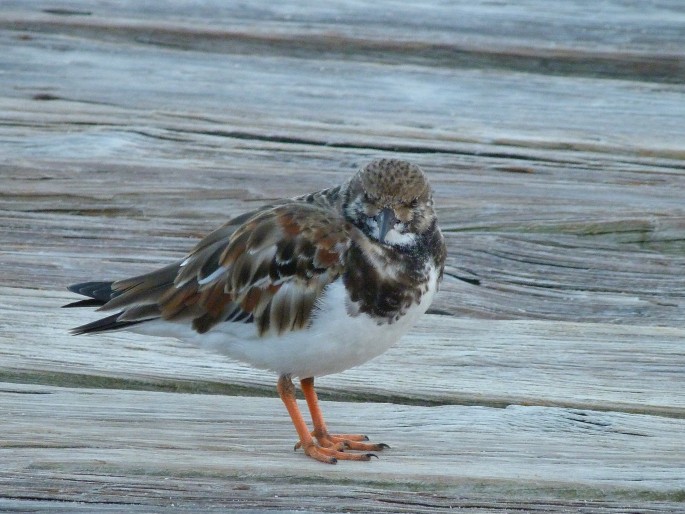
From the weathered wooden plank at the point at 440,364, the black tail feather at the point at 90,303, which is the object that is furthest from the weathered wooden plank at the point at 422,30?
the black tail feather at the point at 90,303

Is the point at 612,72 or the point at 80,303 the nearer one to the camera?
the point at 80,303

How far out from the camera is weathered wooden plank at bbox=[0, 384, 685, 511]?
1.86 m

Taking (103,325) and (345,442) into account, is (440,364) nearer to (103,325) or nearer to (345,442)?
(345,442)

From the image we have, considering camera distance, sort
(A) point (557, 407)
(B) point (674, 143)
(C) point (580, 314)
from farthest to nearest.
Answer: (B) point (674, 143) < (C) point (580, 314) < (A) point (557, 407)

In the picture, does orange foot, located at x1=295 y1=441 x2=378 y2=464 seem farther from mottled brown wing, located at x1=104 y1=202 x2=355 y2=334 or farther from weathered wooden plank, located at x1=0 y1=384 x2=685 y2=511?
mottled brown wing, located at x1=104 y1=202 x2=355 y2=334

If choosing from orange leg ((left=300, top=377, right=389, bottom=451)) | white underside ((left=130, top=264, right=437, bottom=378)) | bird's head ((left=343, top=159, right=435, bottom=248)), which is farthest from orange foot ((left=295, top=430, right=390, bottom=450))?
bird's head ((left=343, top=159, right=435, bottom=248))

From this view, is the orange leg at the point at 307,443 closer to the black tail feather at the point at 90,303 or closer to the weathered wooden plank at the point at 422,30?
the black tail feather at the point at 90,303

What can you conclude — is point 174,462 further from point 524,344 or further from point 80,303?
point 524,344

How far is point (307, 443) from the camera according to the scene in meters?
2.13

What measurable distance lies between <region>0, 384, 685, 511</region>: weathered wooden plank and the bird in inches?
5.0

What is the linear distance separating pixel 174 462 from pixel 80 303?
63cm

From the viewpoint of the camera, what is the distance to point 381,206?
Result: 7.88ft

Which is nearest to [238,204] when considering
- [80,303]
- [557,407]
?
[80,303]

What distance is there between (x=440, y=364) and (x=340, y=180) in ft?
3.13
